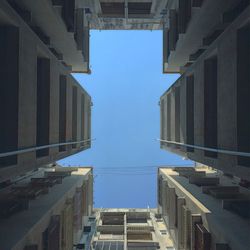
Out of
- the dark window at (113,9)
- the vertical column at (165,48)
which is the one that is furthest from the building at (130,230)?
the dark window at (113,9)

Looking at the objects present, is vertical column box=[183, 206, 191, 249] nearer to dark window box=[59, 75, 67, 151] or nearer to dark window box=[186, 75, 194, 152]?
dark window box=[186, 75, 194, 152]

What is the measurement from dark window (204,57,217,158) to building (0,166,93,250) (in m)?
8.27

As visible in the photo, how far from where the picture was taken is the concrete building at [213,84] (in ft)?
44.9

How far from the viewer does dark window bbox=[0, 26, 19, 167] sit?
14180 mm

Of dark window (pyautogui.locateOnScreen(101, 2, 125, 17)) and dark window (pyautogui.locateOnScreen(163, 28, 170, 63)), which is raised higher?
dark window (pyautogui.locateOnScreen(101, 2, 125, 17))

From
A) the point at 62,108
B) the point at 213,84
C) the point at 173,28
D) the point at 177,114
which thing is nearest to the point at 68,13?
the point at 62,108

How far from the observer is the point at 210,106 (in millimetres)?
19125

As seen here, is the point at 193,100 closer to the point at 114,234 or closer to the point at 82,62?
the point at 82,62

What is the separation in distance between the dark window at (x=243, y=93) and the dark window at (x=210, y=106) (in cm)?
499

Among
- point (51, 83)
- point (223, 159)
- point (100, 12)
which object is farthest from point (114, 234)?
point (223, 159)

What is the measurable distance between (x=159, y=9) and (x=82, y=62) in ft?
25.1

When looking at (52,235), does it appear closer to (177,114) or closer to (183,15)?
(183,15)

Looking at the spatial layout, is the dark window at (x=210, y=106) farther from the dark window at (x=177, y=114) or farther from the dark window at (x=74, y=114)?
the dark window at (x=74, y=114)

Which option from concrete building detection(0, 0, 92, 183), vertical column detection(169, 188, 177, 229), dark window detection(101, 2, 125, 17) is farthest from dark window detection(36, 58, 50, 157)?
dark window detection(101, 2, 125, 17)
